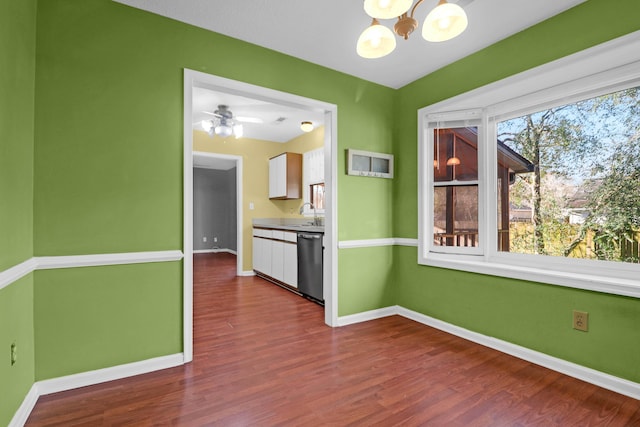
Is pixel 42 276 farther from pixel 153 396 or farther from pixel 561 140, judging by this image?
pixel 561 140

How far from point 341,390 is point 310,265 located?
198 cm

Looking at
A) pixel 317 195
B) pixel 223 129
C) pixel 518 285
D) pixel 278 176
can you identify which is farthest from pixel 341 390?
pixel 278 176

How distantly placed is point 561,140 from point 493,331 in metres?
1.61

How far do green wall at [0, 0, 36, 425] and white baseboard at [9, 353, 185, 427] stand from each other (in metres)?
0.07

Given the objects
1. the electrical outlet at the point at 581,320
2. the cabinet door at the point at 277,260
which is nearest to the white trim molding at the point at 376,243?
the electrical outlet at the point at 581,320

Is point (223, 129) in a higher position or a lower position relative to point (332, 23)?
lower

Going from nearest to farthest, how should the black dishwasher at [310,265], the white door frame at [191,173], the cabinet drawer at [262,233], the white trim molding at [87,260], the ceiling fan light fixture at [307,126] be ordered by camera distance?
the white trim molding at [87,260] < the white door frame at [191,173] < the black dishwasher at [310,265] < the ceiling fan light fixture at [307,126] < the cabinet drawer at [262,233]

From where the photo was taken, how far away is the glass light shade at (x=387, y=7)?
1.26m

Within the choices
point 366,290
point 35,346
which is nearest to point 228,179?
point 366,290

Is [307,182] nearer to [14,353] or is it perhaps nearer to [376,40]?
[376,40]

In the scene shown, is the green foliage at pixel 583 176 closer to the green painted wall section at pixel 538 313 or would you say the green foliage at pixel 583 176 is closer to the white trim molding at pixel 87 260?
the green painted wall section at pixel 538 313

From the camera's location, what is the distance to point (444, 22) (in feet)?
4.59

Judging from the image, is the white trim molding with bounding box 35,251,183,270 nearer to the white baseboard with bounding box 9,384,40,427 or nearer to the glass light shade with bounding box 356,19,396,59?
the white baseboard with bounding box 9,384,40,427

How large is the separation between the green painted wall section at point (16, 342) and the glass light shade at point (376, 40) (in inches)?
80.3
